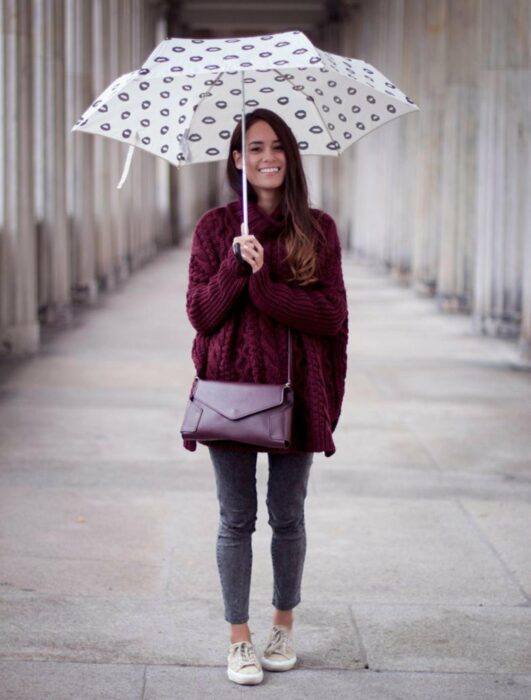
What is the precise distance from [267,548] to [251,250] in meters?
2.43

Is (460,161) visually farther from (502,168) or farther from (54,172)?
(54,172)

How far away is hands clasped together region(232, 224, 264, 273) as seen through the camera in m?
4.32

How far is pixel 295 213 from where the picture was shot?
451cm

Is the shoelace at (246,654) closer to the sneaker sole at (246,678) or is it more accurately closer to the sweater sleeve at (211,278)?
the sneaker sole at (246,678)

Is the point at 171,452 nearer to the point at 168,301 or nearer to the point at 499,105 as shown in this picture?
the point at 499,105

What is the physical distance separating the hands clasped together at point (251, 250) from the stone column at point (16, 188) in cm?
913

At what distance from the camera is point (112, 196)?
24641mm

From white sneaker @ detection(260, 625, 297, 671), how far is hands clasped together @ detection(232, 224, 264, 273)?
1.26 meters

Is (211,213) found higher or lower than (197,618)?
higher

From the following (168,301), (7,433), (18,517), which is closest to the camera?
(18,517)

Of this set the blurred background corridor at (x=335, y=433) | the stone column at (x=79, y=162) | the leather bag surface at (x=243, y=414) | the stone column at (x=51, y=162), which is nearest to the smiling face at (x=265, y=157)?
the leather bag surface at (x=243, y=414)

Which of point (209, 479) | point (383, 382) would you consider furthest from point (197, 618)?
point (383, 382)

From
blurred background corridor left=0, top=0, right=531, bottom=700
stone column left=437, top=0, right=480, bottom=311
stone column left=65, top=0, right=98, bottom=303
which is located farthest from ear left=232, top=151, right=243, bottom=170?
stone column left=65, top=0, right=98, bottom=303

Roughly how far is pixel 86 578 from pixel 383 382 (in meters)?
6.41
